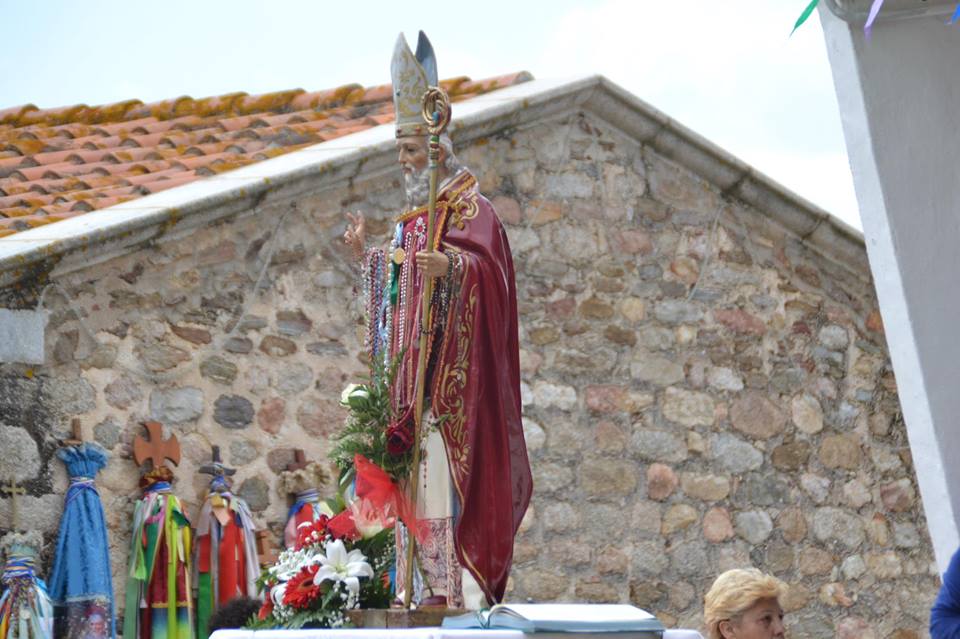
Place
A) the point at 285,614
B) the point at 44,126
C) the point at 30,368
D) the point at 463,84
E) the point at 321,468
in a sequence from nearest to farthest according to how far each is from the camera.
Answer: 1. the point at 285,614
2. the point at 30,368
3. the point at 321,468
4. the point at 463,84
5. the point at 44,126

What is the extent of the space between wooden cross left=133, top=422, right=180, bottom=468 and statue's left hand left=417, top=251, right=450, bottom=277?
252cm

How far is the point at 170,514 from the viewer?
768 centimetres

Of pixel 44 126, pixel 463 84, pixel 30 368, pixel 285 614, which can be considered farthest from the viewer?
pixel 44 126

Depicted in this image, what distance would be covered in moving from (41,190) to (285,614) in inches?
179

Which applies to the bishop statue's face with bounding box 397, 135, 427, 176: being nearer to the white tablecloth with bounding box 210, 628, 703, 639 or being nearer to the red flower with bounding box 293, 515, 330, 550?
the red flower with bounding box 293, 515, 330, 550

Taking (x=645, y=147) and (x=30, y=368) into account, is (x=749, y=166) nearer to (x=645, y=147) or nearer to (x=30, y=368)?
(x=645, y=147)

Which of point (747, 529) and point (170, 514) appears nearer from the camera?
point (170, 514)

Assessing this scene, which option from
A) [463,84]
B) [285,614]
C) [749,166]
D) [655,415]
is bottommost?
[285,614]

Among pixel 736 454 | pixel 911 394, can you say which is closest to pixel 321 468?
pixel 736 454

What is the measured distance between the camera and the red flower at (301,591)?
210 inches

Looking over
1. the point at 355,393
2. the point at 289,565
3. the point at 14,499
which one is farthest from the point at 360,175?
the point at 289,565

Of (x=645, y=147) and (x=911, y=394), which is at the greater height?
(x=645, y=147)

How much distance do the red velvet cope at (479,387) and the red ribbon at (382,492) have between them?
0.13 metres

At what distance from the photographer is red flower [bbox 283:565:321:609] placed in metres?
5.34
